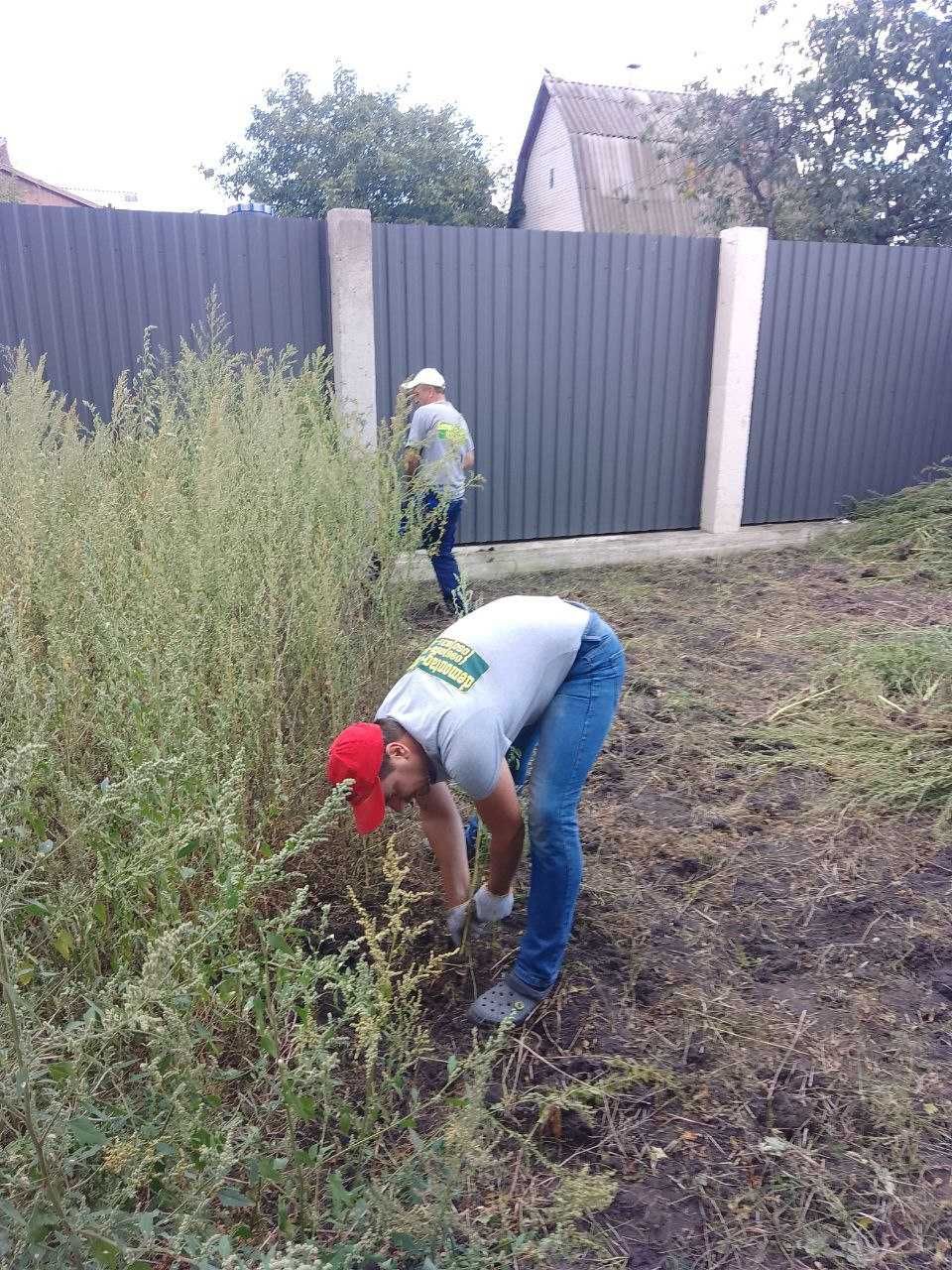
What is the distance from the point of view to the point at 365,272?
604cm

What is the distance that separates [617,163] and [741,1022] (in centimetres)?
2074

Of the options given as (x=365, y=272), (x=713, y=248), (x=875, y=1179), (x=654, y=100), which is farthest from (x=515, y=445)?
(x=654, y=100)

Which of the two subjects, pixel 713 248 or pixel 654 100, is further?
pixel 654 100

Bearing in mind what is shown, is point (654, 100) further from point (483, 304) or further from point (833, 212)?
point (483, 304)

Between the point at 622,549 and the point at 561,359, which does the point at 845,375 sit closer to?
the point at 622,549

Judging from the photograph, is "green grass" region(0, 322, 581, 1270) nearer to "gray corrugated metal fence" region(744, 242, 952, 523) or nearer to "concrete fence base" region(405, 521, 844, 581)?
"concrete fence base" region(405, 521, 844, 581)

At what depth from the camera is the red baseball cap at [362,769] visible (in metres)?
1.93

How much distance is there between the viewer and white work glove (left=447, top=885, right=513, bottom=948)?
2463 mm

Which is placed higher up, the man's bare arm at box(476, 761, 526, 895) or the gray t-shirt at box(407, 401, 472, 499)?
the gray t-shirt at box(407, 401, 472, 499)

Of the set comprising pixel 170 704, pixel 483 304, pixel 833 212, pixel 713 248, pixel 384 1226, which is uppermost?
pixel 833 212

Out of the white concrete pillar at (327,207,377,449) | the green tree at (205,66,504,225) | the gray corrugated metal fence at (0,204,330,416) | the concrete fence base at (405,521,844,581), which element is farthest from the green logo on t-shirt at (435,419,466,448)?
the green tree at (205,66,504,225)

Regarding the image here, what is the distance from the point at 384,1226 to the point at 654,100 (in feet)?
73.9

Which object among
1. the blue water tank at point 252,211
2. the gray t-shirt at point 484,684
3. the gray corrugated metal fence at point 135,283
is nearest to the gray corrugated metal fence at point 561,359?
the gray corrugated metal fence at point 135,283

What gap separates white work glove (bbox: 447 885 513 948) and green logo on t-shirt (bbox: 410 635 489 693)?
626mm
